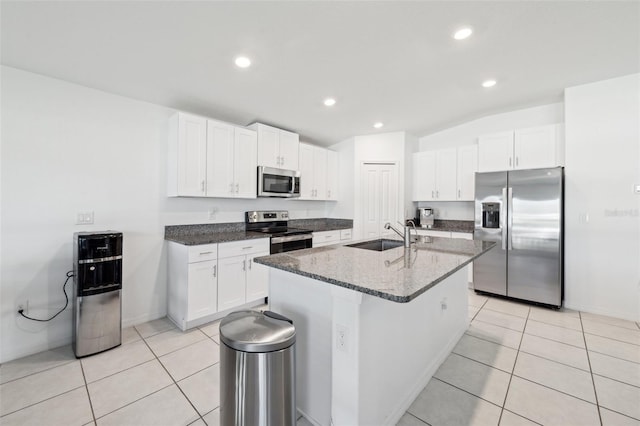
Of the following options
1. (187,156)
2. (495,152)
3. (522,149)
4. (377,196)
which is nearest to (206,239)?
(187,156)

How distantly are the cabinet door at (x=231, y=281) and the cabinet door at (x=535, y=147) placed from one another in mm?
3915

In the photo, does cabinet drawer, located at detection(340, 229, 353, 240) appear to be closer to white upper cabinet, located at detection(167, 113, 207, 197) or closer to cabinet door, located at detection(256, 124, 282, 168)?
cabinet door, located at detection(256, 124, 282, 168)

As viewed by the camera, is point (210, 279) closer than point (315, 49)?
No

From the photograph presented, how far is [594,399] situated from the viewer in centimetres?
Result: 173

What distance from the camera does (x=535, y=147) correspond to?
3545 mm

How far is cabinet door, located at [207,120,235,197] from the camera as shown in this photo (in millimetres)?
3107

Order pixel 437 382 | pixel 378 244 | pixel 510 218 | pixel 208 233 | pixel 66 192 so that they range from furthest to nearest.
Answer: pixel 510 218
pixel 208 233
pixel 378 244
pixel 66 192
pixel 437 382

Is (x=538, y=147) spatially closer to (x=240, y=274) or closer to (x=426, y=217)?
(x=426, y=217)

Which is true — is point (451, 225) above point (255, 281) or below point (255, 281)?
above

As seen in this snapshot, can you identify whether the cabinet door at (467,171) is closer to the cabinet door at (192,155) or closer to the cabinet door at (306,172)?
the cabinet door at (306,172)

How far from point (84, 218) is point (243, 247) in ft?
4.93

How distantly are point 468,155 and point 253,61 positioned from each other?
3.48 meters

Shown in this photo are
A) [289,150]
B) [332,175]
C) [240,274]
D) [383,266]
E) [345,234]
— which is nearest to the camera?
[383,266]

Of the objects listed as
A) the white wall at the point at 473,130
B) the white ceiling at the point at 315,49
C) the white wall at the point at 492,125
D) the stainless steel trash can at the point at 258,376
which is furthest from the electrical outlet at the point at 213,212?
the white wall at the point at 492,125
